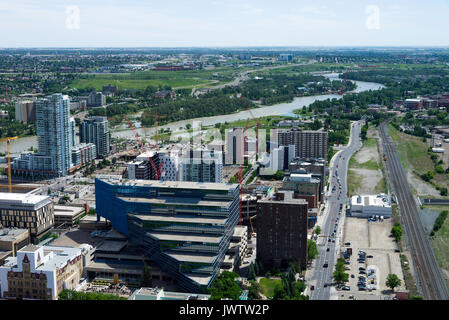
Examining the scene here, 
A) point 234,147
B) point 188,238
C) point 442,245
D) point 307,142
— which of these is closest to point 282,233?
point 188,238

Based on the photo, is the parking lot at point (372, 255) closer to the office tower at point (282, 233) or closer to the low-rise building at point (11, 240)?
the office tower at point (282, 233)

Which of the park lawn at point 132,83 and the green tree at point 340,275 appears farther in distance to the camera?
the park lawn at point 132,83

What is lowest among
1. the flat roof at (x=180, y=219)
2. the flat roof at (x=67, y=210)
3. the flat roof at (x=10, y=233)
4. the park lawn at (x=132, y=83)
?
the flat roof at (x=67, y=210)

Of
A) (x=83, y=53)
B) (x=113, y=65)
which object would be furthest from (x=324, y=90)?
(x=83, y=53)

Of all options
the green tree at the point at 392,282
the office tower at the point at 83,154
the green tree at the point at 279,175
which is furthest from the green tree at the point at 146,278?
the office tower at the point at 83,154

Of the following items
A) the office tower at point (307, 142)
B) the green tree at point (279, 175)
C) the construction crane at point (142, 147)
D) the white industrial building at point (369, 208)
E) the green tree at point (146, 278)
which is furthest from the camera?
the office tower at point (307, 142)

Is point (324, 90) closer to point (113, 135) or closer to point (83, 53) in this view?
point (113, 135)

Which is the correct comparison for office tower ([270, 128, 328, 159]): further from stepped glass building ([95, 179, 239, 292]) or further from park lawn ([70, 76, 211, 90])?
park lawn ([70, 76, 211, 90])
